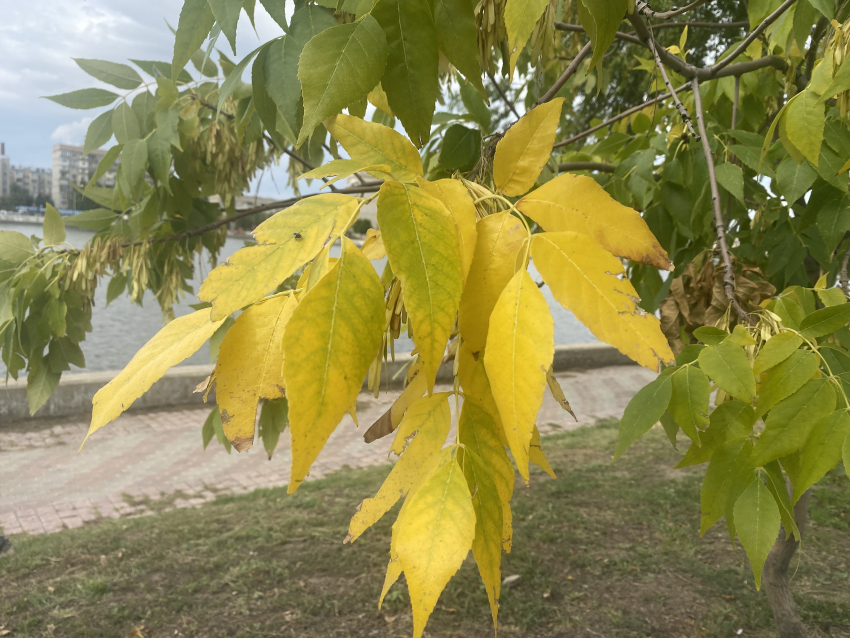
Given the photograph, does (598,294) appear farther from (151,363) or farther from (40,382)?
(40,382)

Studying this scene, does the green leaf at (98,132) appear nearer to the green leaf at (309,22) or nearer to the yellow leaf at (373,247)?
the green leaf at (309,22)

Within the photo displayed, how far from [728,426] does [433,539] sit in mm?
587

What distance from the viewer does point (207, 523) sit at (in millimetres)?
3490

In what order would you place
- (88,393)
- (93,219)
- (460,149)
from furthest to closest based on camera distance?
1. (88,393)
2. (93,219)
3. (460,149)

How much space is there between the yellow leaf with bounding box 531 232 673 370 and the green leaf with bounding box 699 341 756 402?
15.8 inches

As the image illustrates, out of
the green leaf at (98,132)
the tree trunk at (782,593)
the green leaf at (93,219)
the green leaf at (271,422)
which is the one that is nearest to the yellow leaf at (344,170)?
the green leaf at (271,422)

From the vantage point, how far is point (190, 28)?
0.79 meters

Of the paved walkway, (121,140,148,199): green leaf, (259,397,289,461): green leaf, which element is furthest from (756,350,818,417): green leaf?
the paved walkway

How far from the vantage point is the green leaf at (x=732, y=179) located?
1314 millimetres

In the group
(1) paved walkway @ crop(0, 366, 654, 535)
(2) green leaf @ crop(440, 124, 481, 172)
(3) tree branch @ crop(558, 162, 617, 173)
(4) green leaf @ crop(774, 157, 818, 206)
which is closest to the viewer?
(2) green leaf @ crop(440, 124, 481, 172)

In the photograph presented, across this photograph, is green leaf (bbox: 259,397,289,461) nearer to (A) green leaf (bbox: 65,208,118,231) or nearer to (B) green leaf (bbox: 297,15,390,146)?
(A) green leaf (bbox: 65,208,118,231)

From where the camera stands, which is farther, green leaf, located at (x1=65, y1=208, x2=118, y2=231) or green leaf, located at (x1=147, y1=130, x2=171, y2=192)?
green leaf, located at (x1=65, y1=208, x2=118, y2=231)

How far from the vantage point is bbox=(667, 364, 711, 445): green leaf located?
2.58ft

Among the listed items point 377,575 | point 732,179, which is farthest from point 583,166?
point 377,575
